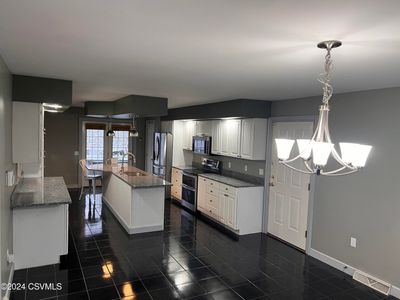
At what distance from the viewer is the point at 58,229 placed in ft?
12.2

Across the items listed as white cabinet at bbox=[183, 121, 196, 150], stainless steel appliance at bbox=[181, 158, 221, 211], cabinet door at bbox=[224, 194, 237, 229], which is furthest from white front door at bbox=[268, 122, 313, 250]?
white cabinet at bbox=[183, 121, 196, 150]

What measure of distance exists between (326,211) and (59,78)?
402cm

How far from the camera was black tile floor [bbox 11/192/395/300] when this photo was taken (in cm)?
317

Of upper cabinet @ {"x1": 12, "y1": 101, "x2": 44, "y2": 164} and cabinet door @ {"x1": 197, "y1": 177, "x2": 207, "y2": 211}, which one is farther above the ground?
upper cabinet @ {"x1": 12, "y1": 101, "x2": 44, "y2": 164}

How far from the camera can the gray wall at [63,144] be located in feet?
26.5

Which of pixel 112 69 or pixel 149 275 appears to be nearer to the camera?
pixel 112 69

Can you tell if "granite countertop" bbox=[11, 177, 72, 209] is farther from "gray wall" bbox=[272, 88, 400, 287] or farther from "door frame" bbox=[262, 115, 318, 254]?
"gray wall" bbox=[272, 88, 400, 287]

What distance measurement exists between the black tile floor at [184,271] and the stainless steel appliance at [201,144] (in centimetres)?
191

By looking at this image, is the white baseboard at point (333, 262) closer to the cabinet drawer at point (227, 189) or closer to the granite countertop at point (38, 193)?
the cabinet drawer at point (227, 189)

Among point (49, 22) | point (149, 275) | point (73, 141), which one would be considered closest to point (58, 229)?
point (149, 275)

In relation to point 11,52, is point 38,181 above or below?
below

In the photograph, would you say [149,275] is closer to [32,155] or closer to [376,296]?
[32,155]

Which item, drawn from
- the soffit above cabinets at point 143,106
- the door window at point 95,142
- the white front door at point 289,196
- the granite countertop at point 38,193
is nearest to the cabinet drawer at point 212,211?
the white front door at point 289,196

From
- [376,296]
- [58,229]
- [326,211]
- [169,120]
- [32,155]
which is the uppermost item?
[169,120]
